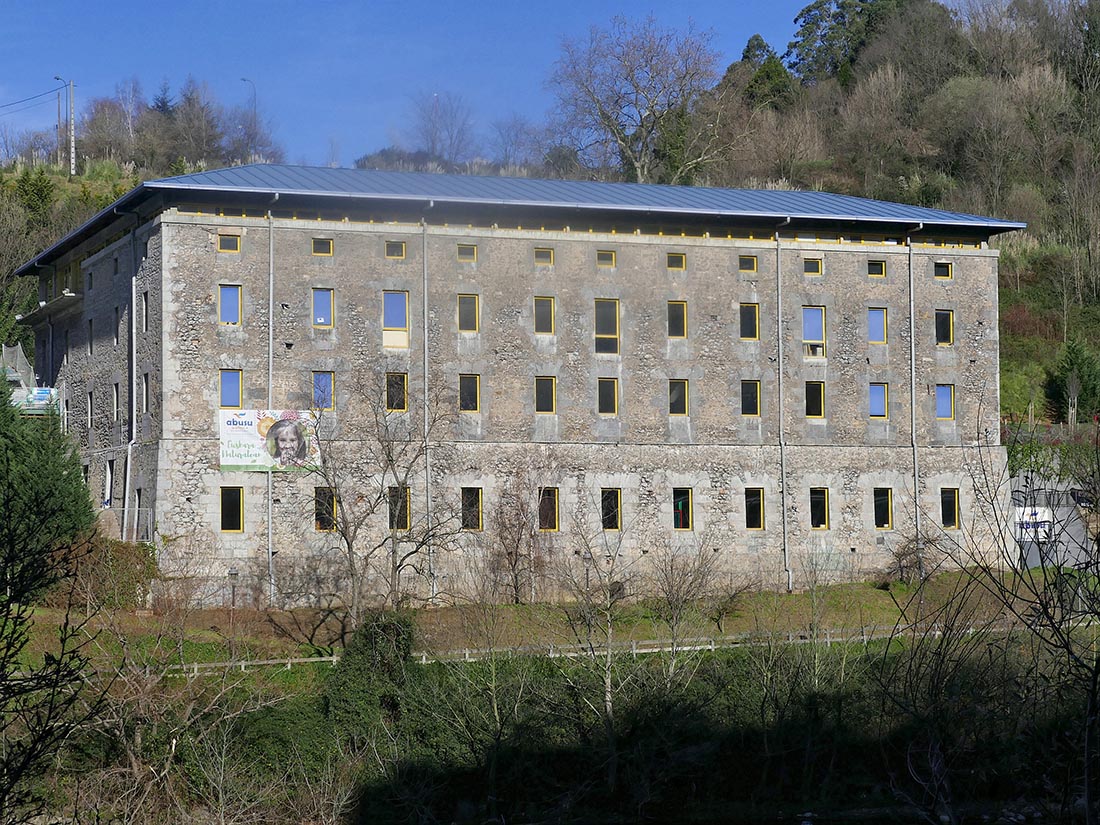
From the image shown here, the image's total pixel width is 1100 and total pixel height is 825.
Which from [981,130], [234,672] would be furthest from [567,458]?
[981,130]

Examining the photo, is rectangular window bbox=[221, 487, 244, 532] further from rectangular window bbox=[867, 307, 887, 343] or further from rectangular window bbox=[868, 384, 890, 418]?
rectangular window bbox=[867, 307, 887, 343]

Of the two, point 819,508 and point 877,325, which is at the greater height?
point 877,325

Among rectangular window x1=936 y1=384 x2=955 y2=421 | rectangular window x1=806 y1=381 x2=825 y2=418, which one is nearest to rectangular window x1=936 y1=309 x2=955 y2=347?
rectangular window x1=936 y1=384 x2=955 y2=421

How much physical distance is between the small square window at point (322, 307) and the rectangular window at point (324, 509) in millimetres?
4851

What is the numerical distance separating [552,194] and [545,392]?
651cm

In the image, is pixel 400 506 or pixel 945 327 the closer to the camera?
pixel 400 506

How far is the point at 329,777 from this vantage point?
30.1 m

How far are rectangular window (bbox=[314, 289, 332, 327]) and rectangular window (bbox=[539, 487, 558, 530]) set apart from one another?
26.0ft

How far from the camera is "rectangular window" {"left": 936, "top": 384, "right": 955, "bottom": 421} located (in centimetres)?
4638

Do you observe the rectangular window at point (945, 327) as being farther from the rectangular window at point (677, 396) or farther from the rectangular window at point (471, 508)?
the rectangular window at point (471, 508)

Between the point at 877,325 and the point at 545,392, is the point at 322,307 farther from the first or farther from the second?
the point at 877,325

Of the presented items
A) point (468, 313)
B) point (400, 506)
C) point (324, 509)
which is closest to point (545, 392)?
point (468, 313)

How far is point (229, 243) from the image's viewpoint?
135 feet

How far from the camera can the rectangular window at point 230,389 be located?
4078 centimetres
